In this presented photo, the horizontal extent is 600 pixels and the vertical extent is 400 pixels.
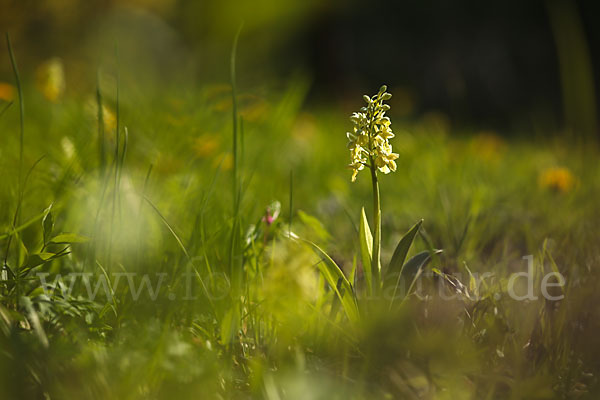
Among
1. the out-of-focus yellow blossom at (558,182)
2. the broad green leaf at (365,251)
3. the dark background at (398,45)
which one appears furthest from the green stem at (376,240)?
the dark background at (398,45)

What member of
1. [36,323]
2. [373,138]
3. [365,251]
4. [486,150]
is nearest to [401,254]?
[365,251]

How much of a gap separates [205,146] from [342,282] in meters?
1.23

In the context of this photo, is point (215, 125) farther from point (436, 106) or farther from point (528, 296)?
point (436, 106)

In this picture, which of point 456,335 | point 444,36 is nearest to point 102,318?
point 456,335

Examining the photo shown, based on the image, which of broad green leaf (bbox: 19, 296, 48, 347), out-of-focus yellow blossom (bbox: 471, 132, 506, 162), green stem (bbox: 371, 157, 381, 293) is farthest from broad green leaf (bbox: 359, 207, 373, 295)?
out-of-focus yellow blossom (bbox: 471, 132, 506, 162)

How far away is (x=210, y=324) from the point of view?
43.4 inches

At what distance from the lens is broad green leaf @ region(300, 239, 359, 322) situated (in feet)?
3.45

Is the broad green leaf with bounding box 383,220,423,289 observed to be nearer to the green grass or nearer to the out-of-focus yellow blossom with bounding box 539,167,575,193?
the green grass

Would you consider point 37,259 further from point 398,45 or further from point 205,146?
point 398,45

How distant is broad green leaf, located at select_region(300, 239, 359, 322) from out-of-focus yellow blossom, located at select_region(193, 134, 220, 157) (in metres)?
1.08

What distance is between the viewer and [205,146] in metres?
2.14

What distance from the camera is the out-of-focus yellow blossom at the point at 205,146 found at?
82.4 inches

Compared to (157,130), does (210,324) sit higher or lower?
lower

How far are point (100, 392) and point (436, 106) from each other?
596 cm
